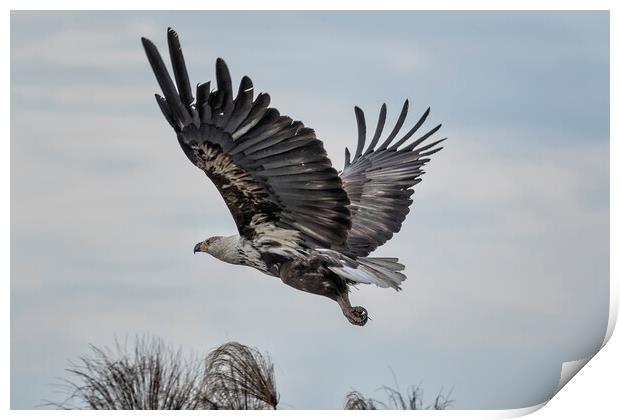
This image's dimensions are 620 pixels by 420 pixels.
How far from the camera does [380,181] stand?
20.1 ft

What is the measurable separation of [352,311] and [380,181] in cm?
70

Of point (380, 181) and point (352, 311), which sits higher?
point (380, 181)

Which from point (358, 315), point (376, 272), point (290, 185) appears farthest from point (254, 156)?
point (358, 315)

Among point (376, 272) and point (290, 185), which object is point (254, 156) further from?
point (376, 272)

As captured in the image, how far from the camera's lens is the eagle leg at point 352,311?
5.73m

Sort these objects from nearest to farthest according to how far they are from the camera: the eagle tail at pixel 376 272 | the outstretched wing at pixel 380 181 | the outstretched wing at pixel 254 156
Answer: the outstretched wing at pixel 254 156, the eagle tail at pixel 376 272, the outstretched wing at pixel 380 181

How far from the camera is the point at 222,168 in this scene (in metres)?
5.54

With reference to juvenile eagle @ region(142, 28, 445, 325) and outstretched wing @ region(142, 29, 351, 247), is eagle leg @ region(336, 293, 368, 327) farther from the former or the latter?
outstretched wing @ region(142, 29, 351, 247)

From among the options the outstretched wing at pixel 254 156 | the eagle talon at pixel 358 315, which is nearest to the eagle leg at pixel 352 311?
the eagle talon at pixel 358 315

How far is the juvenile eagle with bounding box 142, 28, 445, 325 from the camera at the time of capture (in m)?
5.34

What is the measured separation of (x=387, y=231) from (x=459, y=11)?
1021 mm

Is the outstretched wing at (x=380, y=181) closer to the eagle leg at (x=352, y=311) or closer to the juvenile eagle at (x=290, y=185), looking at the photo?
the juvenile eagle at (x=290, y=185)
